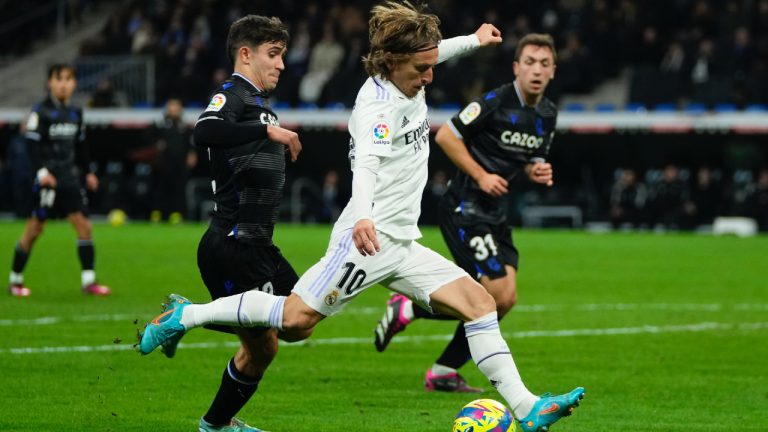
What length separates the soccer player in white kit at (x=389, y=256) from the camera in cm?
700

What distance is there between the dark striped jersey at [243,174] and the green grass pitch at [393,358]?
→ 973 mm

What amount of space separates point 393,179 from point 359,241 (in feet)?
2.20

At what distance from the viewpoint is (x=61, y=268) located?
19.8 meters

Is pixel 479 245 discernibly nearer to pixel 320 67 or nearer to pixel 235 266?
pixel 235 266

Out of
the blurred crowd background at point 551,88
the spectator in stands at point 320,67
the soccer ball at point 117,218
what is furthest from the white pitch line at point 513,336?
the spectator in stands at point 320,67

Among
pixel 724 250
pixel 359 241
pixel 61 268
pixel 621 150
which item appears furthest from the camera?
pixel 621 150

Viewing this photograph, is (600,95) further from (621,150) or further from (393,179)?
(393,179)

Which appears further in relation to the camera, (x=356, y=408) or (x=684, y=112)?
(x=684, y=112)

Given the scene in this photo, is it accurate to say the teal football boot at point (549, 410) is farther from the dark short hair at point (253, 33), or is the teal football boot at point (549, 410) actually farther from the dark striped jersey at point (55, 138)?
the dark striped jersey at point (55, 138)

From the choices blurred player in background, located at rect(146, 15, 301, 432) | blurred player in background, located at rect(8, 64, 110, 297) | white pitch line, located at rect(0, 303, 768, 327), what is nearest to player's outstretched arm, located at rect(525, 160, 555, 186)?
blurred player in background, located at rect(146, 15, 301, 432)

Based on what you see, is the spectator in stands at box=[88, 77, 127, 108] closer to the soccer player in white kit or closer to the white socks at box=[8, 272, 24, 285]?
the white socks at box=[8, 272, 24, 285]

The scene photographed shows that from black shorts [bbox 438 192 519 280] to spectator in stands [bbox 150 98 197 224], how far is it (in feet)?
66.9

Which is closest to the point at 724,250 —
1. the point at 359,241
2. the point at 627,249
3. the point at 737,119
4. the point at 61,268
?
the point at 627,249

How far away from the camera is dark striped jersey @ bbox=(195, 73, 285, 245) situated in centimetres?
744
